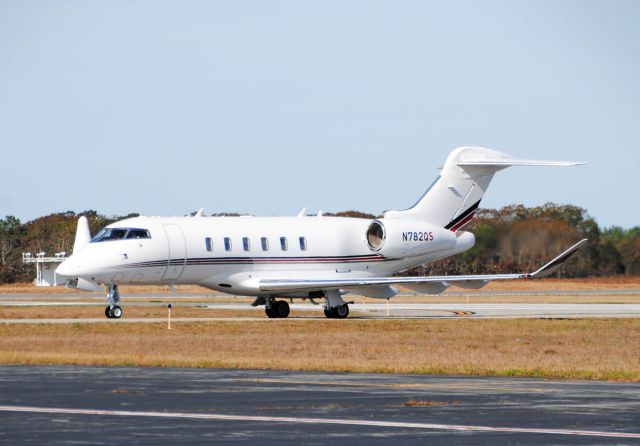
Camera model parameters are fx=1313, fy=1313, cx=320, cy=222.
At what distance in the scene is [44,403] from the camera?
706 inches

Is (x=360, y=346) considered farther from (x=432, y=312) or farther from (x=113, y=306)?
(x=432, y=312)

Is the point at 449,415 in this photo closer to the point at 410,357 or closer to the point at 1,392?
the point at 1,392

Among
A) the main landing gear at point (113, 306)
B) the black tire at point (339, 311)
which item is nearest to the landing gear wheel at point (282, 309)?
the black tire at point (339, 311)

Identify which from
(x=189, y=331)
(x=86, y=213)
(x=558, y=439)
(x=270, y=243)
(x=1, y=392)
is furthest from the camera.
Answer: (x=86, y=213)

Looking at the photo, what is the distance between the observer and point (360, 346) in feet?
106

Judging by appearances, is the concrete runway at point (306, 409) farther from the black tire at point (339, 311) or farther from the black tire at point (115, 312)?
the black tire at point (339, 311)

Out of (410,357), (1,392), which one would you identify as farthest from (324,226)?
(1,392)

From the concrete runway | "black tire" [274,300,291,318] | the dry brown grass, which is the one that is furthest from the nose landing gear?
the concrete runway

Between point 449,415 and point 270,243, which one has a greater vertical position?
point 270,243

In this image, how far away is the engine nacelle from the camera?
50.4m

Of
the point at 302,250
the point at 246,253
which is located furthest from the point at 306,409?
the point at 302,250

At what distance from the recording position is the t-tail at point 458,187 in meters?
52.2

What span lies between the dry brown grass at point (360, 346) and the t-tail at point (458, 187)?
889 cm

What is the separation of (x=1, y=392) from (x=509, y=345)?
16.4m
